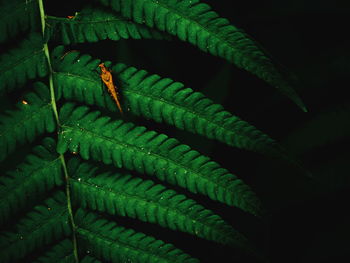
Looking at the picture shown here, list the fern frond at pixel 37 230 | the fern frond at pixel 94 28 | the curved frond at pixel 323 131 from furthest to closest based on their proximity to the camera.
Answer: the curved frond at pixel 323 131 → the fern frond at pixel 94 28 → the fern frond at pixel 37 230

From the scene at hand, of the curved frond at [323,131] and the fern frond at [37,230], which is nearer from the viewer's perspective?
the fern frond at [37,230]

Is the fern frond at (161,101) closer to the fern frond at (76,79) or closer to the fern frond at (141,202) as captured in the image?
the fern frond at (76,79)

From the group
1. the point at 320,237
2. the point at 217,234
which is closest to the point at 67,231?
the point at 217,234

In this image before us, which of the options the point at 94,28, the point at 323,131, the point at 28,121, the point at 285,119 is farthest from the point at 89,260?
the point at 285,119

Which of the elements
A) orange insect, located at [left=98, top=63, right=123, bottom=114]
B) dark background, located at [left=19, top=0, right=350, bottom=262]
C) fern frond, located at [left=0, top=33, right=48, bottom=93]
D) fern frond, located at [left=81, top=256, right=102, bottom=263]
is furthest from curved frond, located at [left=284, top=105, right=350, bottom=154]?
fern frond, located at [left=0, top=33, right=48, bottom=93]

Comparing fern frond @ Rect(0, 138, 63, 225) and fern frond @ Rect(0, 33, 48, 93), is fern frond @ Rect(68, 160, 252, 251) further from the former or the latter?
fern frond @ Rect(0, 33, 48, 93)

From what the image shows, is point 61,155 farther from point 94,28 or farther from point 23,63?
point 94,28

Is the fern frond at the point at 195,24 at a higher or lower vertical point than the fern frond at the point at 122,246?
higher

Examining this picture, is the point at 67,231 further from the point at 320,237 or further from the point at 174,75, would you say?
the point at 320,237

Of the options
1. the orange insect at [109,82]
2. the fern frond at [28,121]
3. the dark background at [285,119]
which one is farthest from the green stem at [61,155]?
the dark background at [285,119]
